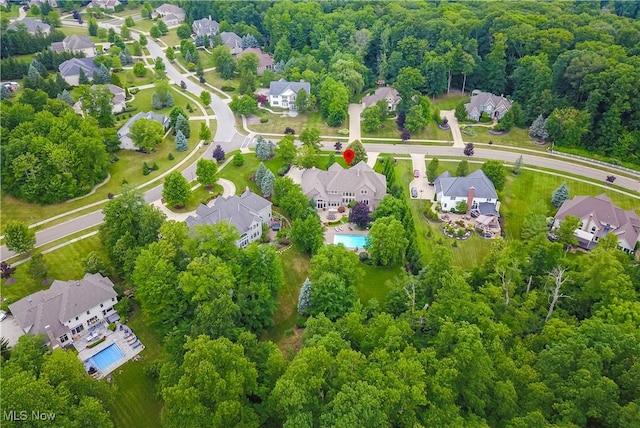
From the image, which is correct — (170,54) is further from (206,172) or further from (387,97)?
(206,172)

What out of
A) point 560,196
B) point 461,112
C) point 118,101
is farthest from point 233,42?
point 560,196

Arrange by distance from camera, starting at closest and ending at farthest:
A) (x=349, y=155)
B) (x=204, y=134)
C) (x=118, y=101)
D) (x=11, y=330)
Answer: (x=11, y=330)
(x=349, y=155)
(x=204, y=134)
(x=118, y=101)

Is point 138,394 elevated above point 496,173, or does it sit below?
below

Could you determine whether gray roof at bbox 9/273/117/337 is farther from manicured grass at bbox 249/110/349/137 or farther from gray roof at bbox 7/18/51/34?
gray roof at bbox 7/18/51/34

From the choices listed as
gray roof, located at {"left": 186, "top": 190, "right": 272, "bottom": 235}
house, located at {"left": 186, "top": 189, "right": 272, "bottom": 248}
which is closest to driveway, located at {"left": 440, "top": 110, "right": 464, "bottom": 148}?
house, located at {"left": 186, "top": 189, "right": 272, "bottom": 248}

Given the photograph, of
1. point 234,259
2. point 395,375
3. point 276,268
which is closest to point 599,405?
point 395,375

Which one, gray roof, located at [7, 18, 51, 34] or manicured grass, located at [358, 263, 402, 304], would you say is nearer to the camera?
manicured grass, located at [358, 263, 402, 304]

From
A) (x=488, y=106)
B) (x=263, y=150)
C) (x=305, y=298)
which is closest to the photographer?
(x=305, y=298)

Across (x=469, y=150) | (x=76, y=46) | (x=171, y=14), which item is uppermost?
(x=76, y=46)
